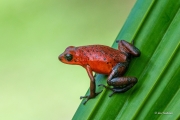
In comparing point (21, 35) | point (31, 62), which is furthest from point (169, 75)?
point (21, 35)

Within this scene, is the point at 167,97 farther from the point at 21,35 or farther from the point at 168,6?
the point at 21,35

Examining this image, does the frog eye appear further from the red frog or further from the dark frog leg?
the dark frog leg

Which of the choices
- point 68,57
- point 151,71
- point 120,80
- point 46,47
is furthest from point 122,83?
point 46,47

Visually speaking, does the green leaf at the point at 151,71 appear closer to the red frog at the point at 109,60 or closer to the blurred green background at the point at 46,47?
the red frog at the point at 109,60

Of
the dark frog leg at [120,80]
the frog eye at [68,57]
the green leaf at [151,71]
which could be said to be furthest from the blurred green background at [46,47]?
the green leaf at [151,71]

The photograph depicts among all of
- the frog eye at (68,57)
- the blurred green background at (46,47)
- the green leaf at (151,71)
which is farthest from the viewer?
the blurred green background at (46,47)

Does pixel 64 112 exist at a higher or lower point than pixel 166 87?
lower

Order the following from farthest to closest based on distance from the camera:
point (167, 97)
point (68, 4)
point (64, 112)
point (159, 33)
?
point (68, 4) < point (64, 112) < point (159, 33) < point (167, 97)

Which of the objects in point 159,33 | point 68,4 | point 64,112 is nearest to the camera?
point 159,33
